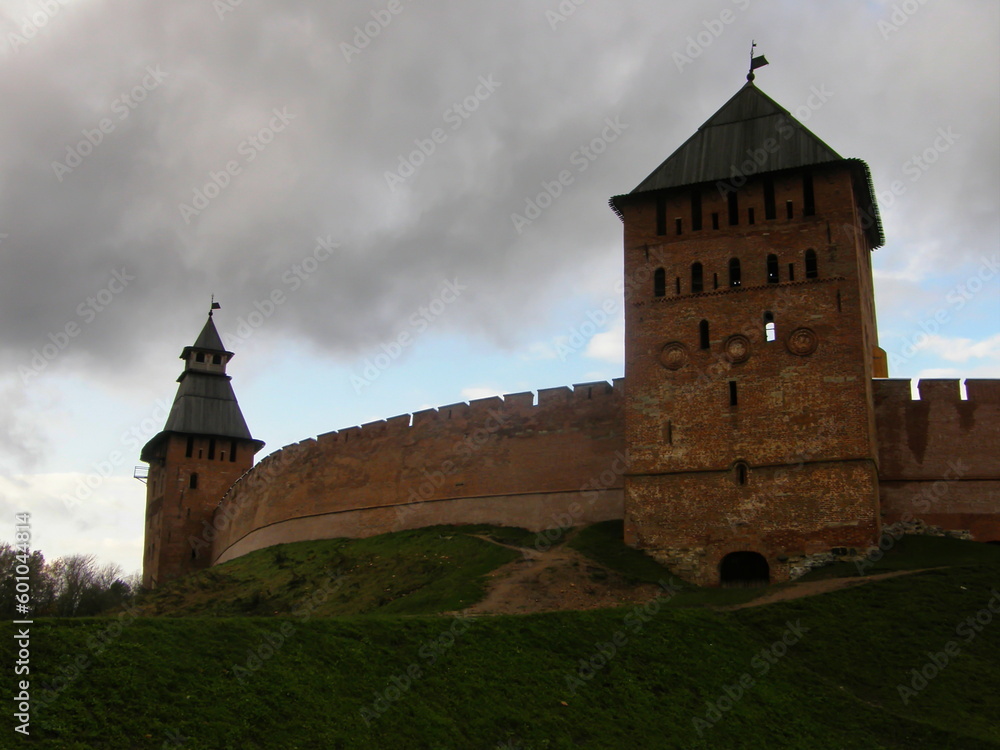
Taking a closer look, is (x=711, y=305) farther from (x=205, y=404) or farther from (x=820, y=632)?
(x=205, y=404)

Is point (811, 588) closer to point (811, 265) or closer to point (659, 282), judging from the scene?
point (811, 265)

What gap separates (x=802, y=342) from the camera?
93.7ft

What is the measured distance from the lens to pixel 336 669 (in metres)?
16.8

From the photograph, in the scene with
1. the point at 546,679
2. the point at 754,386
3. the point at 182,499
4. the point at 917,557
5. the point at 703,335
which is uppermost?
the point at 703,335

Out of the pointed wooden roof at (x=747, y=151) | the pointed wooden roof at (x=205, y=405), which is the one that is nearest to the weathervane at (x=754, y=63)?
the pointed wooden roof at (x=747, y=151)

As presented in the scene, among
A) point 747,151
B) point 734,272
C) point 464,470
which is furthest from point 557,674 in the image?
point 747,151

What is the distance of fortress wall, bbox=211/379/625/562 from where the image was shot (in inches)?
1309

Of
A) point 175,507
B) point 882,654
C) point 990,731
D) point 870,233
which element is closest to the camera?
point 990,731

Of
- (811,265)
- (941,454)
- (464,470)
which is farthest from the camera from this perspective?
(464,470)

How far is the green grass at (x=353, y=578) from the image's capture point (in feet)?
89.9

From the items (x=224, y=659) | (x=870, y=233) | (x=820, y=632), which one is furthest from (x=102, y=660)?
(x=870, y=233)

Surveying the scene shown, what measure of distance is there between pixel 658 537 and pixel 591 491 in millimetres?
4897

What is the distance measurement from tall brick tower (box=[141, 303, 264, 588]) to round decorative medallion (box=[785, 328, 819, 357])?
2775 cm

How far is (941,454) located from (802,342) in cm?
495
